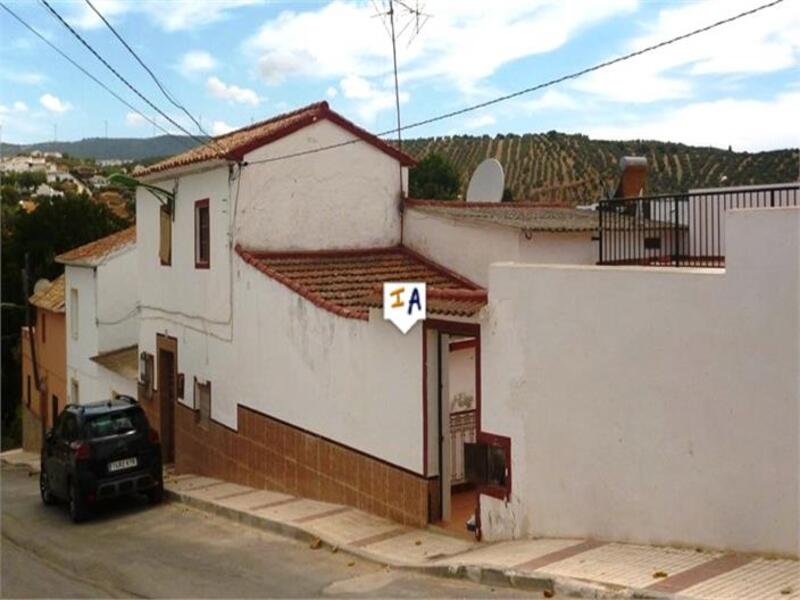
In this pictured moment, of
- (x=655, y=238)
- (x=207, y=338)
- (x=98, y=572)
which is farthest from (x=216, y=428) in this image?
(x=655, y=238)

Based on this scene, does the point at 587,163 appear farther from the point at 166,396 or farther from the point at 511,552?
the point at 511,552

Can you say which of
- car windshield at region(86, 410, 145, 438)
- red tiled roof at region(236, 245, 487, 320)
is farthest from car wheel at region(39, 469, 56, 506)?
red tiled roof at region(236, 245, 487, 320)

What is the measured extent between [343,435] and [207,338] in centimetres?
547

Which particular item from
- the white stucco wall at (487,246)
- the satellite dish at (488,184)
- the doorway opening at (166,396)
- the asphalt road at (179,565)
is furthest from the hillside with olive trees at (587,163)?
the asphalt road at (179,565)

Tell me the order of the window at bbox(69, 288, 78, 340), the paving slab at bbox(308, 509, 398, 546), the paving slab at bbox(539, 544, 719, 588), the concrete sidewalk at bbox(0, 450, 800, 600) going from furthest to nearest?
the window at bbox(69, 288, 78, 340) → the paving slab at bbox(308, 509, 398, 546) → the paving slab at bbox(539, 544, 719, 588) → the concrete sidewalk at bbox(0, 450, 800, 600)

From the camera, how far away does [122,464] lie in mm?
13234

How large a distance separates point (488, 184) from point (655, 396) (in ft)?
37.8

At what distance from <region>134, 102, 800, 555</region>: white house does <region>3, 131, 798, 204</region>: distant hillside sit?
3297mm

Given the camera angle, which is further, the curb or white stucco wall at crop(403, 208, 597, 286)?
white stucco wall at crop(403, 208, 597, 286)

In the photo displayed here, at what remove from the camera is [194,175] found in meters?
16.3

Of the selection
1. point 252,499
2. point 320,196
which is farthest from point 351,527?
point 320,196

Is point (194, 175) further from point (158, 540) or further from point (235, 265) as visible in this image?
point (158, 540)

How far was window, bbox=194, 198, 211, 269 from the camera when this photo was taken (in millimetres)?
15795

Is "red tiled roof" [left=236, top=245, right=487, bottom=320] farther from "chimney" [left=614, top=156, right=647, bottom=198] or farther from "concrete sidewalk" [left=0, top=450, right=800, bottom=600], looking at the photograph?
"chimney" [left=614, top=156, right=647, bottom=198]
